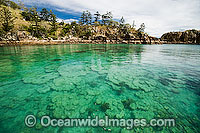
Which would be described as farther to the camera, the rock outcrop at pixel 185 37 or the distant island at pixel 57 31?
the rock outcrop at pixel 185 37

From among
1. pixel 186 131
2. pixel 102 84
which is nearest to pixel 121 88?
pixel 102 84

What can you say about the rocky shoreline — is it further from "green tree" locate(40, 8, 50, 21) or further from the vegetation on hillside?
"green tree" locate(40, 8, 50, 21)

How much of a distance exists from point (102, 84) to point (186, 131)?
5048mm

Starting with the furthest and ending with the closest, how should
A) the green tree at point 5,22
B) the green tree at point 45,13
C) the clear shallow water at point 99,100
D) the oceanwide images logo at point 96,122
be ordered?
1. the green tree at point 45,13
2. the green tree at point 5,22
3. the clear shallow water at point 99,100
4. the oceanwide images logo at point 96,122

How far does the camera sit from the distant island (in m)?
60.7

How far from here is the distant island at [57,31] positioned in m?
60.7

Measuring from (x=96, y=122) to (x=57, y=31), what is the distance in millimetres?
102636

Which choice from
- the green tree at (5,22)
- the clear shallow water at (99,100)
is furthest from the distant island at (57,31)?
the clear shallow water at (99,100)

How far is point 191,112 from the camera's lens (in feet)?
14.2

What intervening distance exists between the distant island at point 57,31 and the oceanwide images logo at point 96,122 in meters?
71.0

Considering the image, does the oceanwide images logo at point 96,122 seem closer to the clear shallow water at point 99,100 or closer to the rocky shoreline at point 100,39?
the clear shallow water at point 99,100

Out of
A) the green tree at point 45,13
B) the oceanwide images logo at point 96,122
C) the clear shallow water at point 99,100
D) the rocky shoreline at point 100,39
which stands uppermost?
the green tree at point 45,13

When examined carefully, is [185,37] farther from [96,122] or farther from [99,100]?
[96,122]

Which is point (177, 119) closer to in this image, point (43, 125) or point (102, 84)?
point (102, 84)
